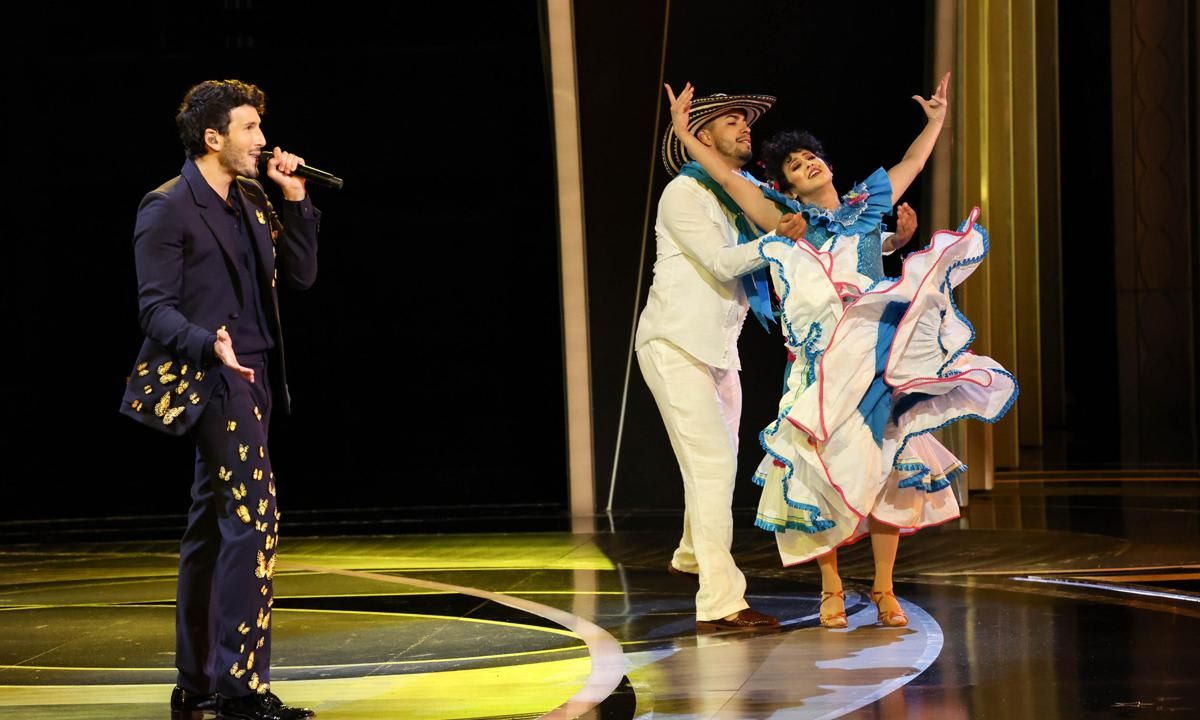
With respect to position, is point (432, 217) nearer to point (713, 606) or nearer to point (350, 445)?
point (350, 445)

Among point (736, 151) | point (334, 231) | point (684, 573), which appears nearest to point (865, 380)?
point (736, 151)

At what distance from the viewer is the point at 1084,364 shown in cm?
1816

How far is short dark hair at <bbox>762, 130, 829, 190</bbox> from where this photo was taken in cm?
536

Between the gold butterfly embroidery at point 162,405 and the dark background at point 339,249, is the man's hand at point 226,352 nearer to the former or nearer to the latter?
the gold butterfly embroidery at point 162,405

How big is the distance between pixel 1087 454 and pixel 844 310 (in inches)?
309

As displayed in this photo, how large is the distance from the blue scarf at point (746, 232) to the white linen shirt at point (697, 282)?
0.02 meters

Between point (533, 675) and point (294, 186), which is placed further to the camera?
point (533, 675)

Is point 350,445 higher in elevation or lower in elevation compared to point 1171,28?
lower

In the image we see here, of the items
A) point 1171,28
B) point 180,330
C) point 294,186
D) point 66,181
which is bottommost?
point 180,330

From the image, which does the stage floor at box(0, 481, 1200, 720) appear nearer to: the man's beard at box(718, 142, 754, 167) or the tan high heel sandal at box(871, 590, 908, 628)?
the tan high heel sandal at box(871, 590, 908, 628)

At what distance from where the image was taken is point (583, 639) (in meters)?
4.98

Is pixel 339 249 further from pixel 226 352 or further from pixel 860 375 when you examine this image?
pixel 226 352

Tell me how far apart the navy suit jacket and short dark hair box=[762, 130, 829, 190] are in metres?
1.96

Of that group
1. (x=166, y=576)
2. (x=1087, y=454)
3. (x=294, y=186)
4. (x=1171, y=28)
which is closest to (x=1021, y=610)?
(x=294, y=186)
